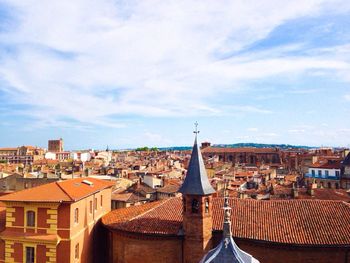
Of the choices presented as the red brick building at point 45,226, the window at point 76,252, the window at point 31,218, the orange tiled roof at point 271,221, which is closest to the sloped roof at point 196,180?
the orange tiled roof at point 271,221

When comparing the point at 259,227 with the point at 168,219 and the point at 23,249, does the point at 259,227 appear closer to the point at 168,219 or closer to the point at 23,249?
the point at 168,219

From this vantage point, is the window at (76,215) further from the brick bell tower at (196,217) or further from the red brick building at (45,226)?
the brick bell tower at (196,217)

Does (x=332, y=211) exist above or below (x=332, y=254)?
above

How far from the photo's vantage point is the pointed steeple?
86.1ft

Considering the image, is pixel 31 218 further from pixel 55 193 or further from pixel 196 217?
pixel 196 217

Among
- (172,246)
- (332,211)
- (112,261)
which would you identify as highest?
(332,211)

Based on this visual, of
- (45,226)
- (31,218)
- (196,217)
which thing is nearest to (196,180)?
(196,217)

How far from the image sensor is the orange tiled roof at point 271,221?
24766 millimetres

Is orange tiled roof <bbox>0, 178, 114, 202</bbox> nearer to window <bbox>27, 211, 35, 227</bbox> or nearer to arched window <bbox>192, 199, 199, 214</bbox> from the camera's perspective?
window <bbox>27, 211, 35, 227</bbox>

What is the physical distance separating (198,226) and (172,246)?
2.63 m

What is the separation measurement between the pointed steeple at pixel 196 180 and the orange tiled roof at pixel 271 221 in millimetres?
2764

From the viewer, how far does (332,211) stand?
26.9 meters

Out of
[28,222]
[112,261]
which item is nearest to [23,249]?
[28,222]

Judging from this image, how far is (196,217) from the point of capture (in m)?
26.0
